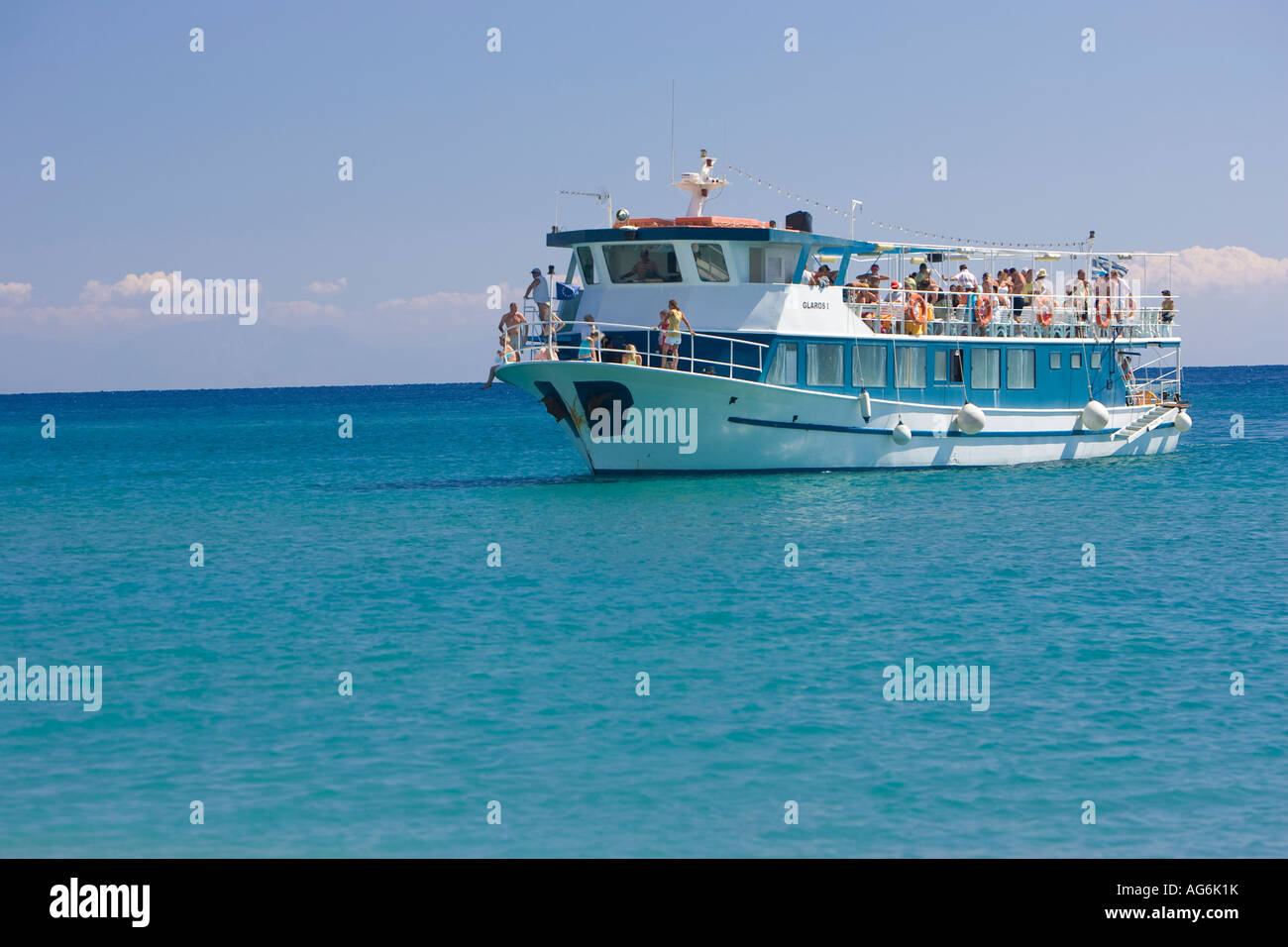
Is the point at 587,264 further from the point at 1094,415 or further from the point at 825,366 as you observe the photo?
the point at 1094,415

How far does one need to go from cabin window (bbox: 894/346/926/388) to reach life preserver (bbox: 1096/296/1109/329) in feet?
24.2

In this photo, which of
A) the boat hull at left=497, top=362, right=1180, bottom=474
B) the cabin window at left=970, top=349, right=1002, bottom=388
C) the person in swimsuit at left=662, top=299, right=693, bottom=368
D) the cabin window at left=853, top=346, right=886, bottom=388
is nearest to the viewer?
the person in swimsuit at left=662, top=299, right=693, bottom=368

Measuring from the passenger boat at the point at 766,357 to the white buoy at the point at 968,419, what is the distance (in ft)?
0.11

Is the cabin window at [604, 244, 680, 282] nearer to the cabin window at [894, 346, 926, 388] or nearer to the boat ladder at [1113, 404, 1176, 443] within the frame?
the cabin window at [894, 346, 926, 388]

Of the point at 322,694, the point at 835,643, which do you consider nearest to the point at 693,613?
the point at 835,643

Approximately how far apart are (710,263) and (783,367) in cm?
279

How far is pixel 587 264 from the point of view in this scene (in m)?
33.0

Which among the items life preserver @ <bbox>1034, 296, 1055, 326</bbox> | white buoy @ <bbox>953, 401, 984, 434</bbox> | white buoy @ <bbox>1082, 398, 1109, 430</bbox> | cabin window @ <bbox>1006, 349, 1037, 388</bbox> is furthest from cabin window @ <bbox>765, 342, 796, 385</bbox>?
white buoy @ <bbox>1082, 398, 1109, 430</bbox>

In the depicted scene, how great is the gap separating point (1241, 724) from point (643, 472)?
20181 millimetres

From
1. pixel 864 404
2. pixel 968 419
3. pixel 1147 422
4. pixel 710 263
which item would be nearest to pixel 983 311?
pixel 968 419

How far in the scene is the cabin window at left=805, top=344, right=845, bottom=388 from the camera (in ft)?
105

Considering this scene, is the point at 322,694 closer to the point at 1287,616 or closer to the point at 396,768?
the point at 396,768

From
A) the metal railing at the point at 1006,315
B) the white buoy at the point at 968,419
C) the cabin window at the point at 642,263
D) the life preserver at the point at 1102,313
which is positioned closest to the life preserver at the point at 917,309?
the metal railing at the point at 1006,315

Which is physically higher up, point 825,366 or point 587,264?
point 587,264
